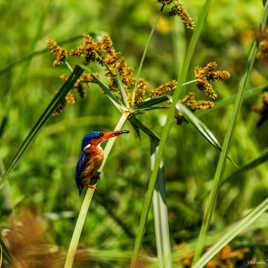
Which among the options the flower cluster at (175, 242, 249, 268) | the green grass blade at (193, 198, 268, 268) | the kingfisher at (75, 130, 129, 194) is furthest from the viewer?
the flower cluster at (175, 242, 249, 268)

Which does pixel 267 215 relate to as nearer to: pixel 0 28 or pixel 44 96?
pixel 44 96

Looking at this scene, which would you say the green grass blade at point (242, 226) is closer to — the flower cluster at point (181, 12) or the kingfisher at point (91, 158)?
the kingfisher at point (91, 158)

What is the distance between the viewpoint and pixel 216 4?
4211 mm

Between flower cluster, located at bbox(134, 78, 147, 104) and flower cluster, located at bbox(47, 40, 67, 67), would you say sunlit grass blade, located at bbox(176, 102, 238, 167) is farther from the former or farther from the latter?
flower cluster, located at bbox(47, 40, 67, 67)

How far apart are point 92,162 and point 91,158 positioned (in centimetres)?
2

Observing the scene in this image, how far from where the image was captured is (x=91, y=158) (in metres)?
1.20

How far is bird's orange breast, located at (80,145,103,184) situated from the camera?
117 centimetres

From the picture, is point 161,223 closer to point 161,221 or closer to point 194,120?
point 161,221

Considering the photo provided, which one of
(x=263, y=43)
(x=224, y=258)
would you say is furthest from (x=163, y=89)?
(x=224, y=258)

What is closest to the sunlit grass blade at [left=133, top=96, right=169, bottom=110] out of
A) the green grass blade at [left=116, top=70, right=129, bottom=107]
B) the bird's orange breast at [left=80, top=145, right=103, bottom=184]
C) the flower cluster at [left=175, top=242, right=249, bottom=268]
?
the green grass blade at [left=116, top=70, right=129, bottom=107]

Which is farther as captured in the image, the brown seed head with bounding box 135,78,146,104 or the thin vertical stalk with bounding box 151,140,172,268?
the brown seed head with bounding box 135,78,146,104

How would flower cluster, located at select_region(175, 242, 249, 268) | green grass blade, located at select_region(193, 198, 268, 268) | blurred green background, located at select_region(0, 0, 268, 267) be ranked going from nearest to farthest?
green grass blade, located at select_region(193, 198, 268, 268) < flower cluster, located at select_region(175, 242, 249, 268) < blurred green background, located at select_region(0, 0, 268, 267)

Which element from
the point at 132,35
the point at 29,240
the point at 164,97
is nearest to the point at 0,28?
the point at 132,35

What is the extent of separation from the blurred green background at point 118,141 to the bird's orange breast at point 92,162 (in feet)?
1.01
